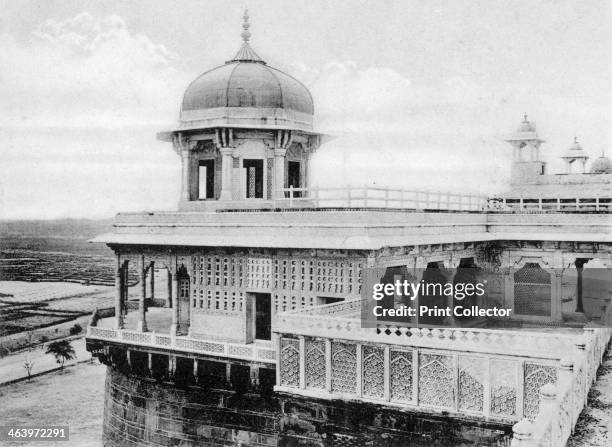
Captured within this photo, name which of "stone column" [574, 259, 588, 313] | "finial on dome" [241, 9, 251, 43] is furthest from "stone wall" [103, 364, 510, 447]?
"stone column" [574, 259, 588, 313]

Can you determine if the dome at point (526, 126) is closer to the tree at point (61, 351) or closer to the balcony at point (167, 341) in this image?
the balcony at point (167, 341)

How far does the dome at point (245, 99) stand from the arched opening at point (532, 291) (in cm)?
952

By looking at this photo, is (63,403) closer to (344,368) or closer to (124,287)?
(124,287)

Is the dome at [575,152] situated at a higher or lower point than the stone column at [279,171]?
higher

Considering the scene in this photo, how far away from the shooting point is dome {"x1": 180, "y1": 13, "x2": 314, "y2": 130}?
81.9 feet

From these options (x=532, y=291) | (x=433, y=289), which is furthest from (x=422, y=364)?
(x=532, y=291)

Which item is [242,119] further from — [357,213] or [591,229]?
[591,229]

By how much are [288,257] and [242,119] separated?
643 centimetres

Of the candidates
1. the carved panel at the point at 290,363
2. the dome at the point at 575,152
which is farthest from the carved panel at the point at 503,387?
the dome at the point at 575,152

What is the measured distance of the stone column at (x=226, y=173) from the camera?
24688 mm

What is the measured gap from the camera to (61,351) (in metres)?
48.6

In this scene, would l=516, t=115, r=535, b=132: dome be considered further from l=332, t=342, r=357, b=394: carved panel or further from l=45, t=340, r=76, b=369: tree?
l=45, t=340, r=76, b=369: tree

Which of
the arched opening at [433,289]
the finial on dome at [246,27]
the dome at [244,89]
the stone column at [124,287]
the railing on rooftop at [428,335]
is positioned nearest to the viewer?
the railing on rooftop at [428,335]

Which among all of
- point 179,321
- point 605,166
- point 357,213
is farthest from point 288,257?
point 605,166
